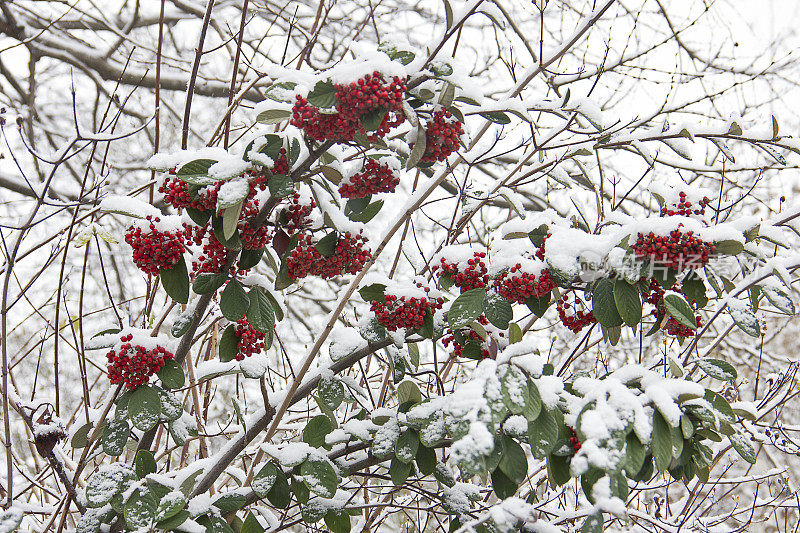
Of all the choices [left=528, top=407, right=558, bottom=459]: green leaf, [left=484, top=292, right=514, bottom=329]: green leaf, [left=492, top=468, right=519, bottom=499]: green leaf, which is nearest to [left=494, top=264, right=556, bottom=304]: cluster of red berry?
[left=484, top=292, right=514, bottom=329]: green leaf

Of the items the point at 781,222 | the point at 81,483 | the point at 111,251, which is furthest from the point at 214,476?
the point at 111,251

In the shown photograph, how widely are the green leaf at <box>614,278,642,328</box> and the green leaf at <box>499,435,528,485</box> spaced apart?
0.34m

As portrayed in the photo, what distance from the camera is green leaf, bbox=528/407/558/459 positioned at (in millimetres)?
1060

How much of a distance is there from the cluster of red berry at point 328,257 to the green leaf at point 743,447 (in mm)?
858

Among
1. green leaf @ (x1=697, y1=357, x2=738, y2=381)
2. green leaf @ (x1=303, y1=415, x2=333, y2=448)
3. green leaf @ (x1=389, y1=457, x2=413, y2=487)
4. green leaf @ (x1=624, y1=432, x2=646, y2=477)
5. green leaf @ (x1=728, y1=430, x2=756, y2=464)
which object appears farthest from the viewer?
green leaf @ (x1=303, y1=415, x2=333, y2=448)

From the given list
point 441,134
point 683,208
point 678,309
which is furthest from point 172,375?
point 683,208

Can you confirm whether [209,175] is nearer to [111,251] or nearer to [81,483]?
[81,483]

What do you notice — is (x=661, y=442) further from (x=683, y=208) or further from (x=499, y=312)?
(x=683, y=208)

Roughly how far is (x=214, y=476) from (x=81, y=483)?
0.48 meters

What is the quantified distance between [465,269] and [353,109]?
46cm

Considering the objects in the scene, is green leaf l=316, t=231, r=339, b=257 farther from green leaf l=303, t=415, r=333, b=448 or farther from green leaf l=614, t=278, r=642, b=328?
green leaf l=614, t=278, r=642, b=328

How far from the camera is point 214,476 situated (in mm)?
1473

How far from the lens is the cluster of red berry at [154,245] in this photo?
1.31 m

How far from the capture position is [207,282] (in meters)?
1.38
